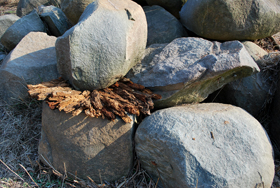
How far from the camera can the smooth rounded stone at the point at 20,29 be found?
3.11 metres

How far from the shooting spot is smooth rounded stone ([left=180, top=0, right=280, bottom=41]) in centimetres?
245

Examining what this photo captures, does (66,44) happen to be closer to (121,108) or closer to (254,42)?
(121,108)

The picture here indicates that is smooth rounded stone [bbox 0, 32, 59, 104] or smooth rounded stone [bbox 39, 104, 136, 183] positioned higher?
smooth rounded stone [bbox 0, 32, 59, 104]

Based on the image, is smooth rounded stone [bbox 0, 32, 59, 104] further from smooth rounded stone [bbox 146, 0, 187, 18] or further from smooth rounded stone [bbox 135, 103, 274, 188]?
smooth rounded stone [bbox 146, 0, 187, 18]

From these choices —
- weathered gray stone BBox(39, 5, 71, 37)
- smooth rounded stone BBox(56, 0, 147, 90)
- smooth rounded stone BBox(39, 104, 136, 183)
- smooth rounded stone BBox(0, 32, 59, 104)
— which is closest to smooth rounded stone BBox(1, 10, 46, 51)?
weathered gray stone BBox(39, 5, 71, 37)

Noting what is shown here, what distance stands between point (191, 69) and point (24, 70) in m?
1.85

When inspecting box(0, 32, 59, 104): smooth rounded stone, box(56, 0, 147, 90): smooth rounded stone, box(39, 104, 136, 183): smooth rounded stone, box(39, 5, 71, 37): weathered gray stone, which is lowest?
box(39, 104, 136, 183): smooth rounded stone

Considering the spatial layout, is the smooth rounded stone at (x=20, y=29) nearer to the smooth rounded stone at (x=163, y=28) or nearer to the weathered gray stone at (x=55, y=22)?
the weathered gray stone at (x=55, y=22)

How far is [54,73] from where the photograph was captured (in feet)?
8.03

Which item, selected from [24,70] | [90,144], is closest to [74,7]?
[24,70]

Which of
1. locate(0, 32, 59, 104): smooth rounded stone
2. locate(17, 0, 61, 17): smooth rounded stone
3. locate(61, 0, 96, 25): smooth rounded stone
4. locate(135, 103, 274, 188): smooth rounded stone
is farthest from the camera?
locate(17, 0, 61, 17): smooth rounded stone

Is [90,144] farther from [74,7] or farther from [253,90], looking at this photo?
[74,7]

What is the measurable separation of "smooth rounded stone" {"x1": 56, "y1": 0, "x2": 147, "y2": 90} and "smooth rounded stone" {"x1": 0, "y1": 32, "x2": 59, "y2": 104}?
1.62 ft

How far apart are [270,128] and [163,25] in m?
1.87
